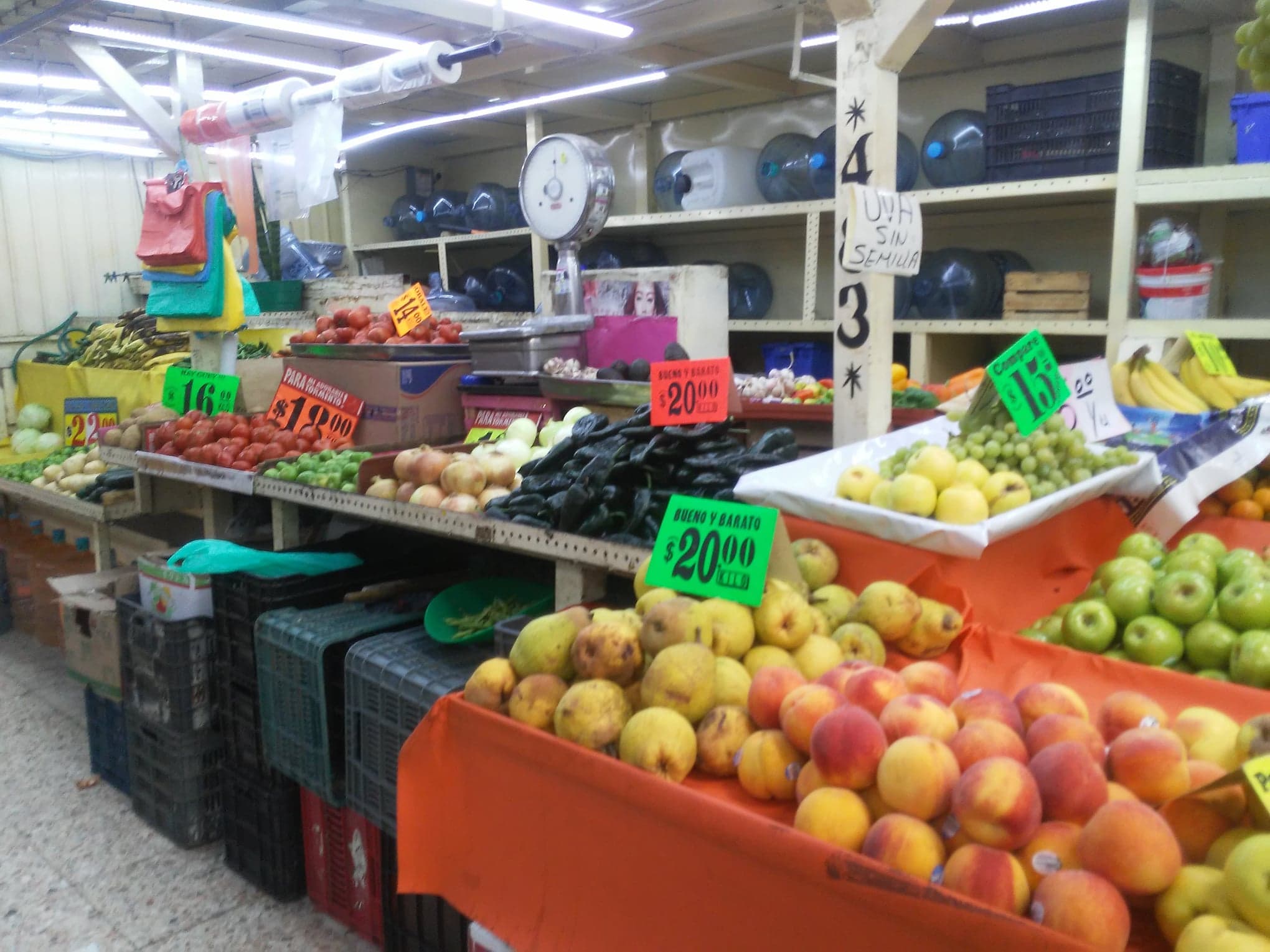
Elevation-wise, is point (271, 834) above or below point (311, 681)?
below

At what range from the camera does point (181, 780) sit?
8.83 feet

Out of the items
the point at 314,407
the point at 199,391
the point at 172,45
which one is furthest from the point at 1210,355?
the point at 172,45

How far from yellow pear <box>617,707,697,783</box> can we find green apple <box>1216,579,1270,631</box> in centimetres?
85

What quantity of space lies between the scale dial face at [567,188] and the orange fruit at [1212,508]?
84.8 inches

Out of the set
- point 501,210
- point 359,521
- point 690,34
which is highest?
point 690,34

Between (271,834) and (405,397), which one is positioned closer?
(271,834)

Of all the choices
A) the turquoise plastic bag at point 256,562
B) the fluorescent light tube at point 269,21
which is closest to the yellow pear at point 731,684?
the turquoise plastic bag at point 256,562

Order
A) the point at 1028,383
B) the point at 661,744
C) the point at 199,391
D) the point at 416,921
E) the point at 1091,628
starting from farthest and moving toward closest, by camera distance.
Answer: the point at 199,391
the point at 416,921
the point at 1028,383
the point at 1091,628
the point at 661,744

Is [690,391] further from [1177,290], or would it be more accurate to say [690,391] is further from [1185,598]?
[1177,290]

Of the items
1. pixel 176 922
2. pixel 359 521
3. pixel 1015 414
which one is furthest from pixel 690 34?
pixel 176 922

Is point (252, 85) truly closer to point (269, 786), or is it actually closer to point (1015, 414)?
point (269, 786)

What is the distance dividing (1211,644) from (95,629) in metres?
2.98

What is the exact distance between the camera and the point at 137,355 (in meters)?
5.44

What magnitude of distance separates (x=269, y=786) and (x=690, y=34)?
3.59 m
